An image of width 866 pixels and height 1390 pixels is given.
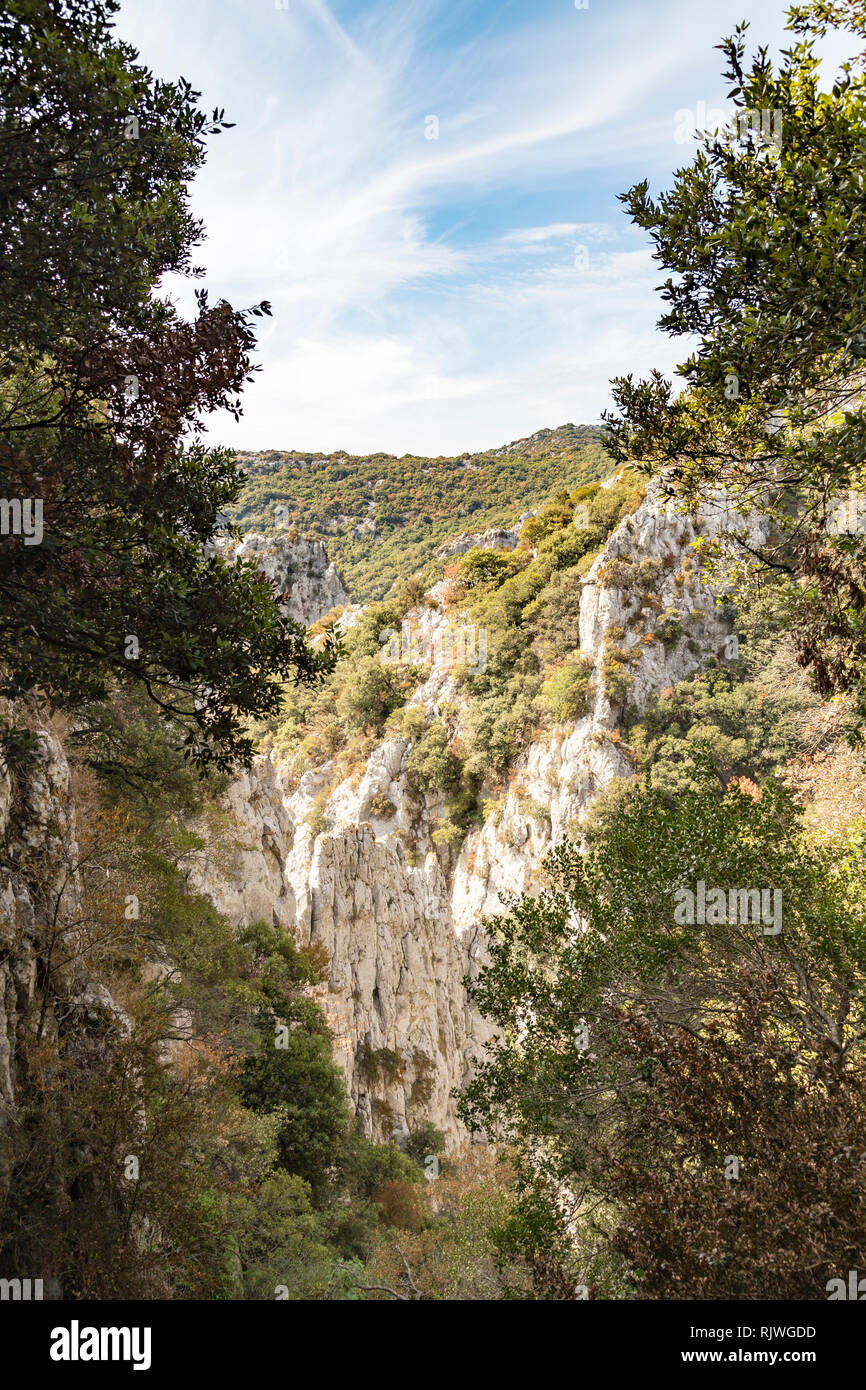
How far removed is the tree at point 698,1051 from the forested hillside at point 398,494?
59.2 m

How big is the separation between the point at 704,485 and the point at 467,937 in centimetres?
2243

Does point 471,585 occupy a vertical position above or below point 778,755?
above

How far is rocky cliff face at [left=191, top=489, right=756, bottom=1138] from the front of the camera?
19.3 m

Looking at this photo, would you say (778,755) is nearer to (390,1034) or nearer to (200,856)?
(390,1034)

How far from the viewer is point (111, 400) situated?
5301mm

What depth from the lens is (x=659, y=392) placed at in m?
6.88

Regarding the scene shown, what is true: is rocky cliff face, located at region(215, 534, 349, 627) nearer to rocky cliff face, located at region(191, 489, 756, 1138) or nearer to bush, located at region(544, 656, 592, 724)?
rocky cliff face, located at region(191, 489, 756, 1138)

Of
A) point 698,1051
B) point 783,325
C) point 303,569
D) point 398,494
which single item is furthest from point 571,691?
point 398,494

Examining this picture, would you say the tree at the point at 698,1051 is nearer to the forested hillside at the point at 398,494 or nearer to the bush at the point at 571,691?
the bush at the point at 571,691

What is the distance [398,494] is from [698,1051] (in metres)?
89.7

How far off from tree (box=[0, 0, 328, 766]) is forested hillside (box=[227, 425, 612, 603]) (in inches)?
2436

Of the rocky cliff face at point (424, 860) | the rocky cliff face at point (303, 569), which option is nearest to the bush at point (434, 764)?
the rocky cliff face at point (424, 860)

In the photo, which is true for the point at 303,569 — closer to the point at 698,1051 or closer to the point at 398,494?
the point at 398,494

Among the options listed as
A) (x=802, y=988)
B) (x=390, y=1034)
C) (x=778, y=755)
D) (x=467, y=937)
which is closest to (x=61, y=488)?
(x=802, y=988)
